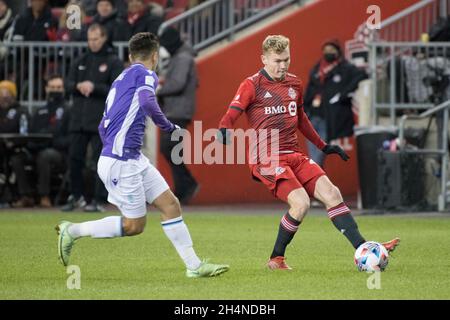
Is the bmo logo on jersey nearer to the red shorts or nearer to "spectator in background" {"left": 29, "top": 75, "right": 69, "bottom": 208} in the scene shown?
the red shorts

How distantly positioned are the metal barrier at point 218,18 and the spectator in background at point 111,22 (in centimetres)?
84

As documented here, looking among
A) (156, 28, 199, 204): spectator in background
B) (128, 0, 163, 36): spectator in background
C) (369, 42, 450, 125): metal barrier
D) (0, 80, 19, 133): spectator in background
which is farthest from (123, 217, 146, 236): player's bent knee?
(128, 0, 163, 36): spectator in background

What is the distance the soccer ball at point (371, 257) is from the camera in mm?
11367

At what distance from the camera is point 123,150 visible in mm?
11070

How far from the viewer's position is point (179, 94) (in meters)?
21.1

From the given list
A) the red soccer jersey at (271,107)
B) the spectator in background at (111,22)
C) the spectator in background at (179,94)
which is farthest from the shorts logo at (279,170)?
the spectator in background at (111,22)

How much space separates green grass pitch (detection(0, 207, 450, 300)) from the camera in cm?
1012

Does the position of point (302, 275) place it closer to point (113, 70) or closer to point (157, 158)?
point (113, 70)

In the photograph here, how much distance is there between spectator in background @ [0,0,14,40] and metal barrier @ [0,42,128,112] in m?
1.21

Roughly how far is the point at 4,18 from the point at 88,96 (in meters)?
4.89

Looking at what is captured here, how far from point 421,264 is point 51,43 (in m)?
11.4

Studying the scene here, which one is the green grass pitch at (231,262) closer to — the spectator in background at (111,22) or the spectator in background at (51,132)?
the spectator in background at (51,132)

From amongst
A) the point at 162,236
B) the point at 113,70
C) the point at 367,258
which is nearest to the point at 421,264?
the point at 367,258

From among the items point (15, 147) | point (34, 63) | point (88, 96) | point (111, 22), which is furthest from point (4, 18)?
point (88, 96)
